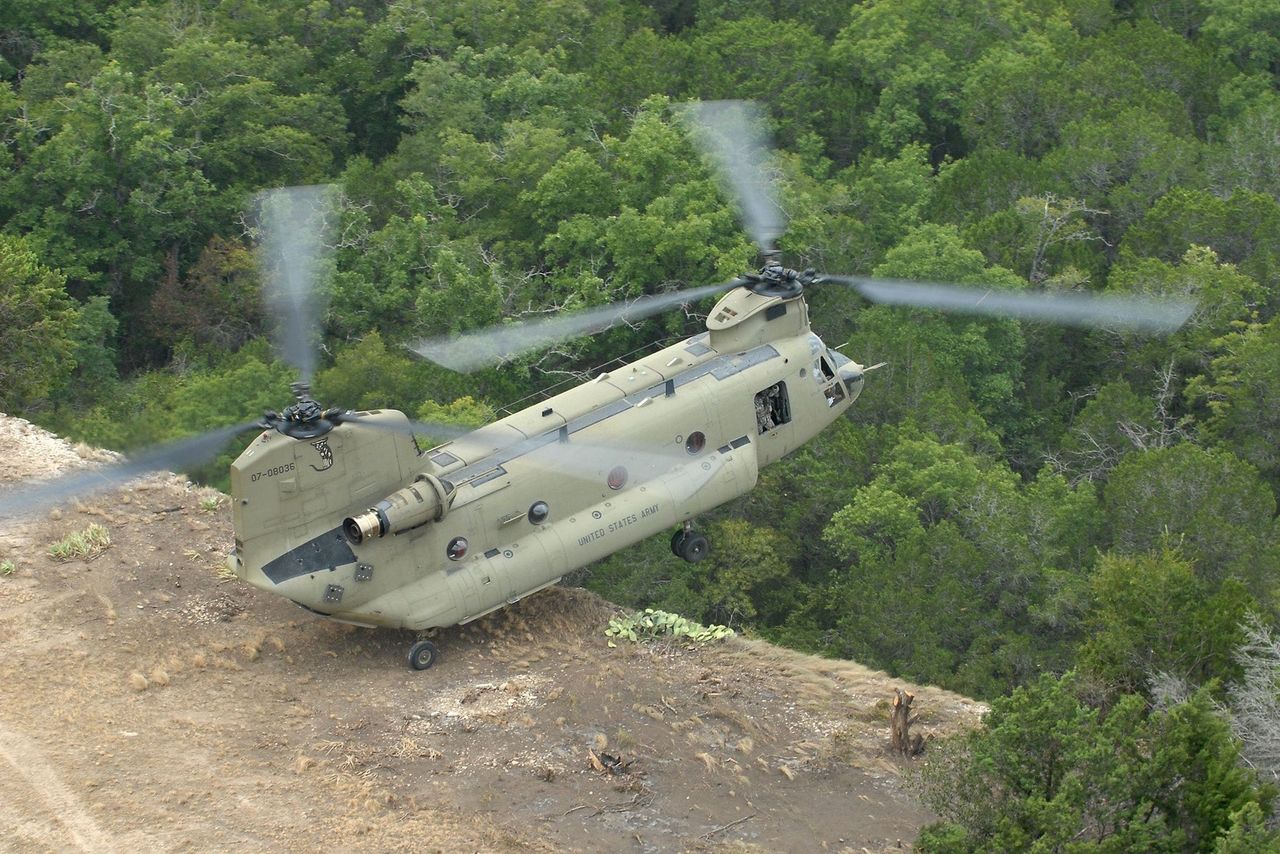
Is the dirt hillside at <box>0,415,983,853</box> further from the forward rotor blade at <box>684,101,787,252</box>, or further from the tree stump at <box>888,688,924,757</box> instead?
the forward rotor blade at <box>684,101,787,252</box>

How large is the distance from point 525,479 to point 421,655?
3501mm

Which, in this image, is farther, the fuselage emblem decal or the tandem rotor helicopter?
the fuselage emblem decal

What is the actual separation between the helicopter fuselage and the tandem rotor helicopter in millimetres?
30

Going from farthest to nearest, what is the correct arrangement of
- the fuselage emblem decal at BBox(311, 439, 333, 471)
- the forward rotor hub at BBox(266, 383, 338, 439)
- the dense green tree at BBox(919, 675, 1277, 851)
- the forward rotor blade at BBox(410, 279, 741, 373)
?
the forward rotor blade at BBox(410, 279, 741, 373) → the fuselage emblem decal at BBox(311, 439, 333, 471) → the forward rotor hub at BBox(266, 383, 338, 439) → the dense green tree at BBox(919, 675, 1277, 851)

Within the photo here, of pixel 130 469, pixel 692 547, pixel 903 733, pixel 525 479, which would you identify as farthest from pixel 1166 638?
pixel 130 469

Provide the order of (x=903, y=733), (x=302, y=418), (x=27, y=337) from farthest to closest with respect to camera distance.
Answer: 1. (x=27, y=337)
2. (x=903, y=733)
3. (x=302, y=418)

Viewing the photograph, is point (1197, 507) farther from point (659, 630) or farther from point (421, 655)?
point (421, 655)

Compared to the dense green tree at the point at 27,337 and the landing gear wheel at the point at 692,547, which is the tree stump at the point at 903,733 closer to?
the landing gear wheel at the point at 692,547

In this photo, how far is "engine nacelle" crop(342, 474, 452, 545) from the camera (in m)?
26.0

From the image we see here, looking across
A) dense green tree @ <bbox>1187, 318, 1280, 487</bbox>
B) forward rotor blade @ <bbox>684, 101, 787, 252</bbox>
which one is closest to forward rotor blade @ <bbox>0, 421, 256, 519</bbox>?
forward rotor blade @ <bbox>684, 101, 787, 252</bbox>

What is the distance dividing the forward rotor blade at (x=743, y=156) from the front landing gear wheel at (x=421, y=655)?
32.9 ft

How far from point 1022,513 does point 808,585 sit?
247 inches

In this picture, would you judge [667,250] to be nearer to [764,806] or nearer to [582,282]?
[582,282]

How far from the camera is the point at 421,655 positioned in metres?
27.3
